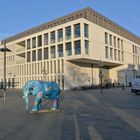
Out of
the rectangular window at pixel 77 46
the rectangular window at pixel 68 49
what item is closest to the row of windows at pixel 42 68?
the rectangular window at pixel 68 49

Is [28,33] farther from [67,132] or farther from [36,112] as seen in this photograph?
[67,132]

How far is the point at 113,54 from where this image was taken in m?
63.8

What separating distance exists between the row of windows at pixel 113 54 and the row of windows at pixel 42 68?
13613 mm

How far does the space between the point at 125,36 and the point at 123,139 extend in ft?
229

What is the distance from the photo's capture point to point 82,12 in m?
55.1

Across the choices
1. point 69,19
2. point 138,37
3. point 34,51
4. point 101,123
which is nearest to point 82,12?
point 69,19

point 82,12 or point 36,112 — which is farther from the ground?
point 82,12

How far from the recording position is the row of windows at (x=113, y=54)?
2409 inches

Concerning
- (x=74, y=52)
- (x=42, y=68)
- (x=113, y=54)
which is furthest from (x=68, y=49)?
(x=113, y=54)

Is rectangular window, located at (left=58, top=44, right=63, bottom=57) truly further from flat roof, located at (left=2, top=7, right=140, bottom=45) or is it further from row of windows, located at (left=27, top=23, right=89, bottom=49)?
flat roof, located at (left=2, top=7, right=140, bottom=45)

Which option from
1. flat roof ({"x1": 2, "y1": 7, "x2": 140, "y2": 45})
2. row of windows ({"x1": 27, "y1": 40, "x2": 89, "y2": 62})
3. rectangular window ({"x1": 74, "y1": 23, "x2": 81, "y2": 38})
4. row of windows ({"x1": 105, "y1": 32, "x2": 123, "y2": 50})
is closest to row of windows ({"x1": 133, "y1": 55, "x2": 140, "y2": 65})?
flat roof ({"x1": 2, "y1": 7, "x2": 140, "y2": 45})

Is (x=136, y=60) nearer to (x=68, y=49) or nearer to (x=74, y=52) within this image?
(x=68, y=49)

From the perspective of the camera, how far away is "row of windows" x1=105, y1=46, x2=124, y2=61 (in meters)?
61.2

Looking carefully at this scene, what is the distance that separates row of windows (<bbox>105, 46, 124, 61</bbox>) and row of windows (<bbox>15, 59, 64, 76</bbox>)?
1361 cm
